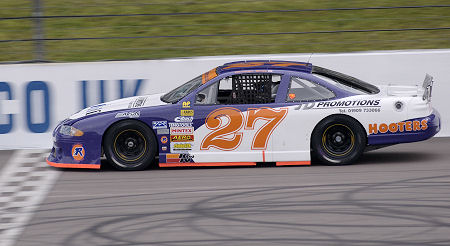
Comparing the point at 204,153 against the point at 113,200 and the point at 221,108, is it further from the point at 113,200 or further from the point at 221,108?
the point at 113,200

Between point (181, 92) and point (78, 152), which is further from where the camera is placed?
point (181, 92)

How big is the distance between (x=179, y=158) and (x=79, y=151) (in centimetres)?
131

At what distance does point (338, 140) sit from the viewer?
399 inches

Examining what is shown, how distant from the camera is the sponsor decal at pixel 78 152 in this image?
10258 mm

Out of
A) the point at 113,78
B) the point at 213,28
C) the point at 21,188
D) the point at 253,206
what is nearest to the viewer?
the point at 253,206

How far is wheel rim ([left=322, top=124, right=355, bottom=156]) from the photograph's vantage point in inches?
398

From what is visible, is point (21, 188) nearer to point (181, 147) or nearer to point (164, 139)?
point (164, 139)

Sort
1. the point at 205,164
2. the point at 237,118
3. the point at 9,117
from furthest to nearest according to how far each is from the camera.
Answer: the point at 9,117 → the point at 205,164 → the point at 237,118

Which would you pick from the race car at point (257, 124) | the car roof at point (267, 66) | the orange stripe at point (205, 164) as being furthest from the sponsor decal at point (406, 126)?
the orange stripe at point (205, 164)

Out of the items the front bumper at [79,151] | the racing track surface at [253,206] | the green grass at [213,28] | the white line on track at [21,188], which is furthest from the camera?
the green grass at [213,28]

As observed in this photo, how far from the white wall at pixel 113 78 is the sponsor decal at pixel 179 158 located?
2.45m

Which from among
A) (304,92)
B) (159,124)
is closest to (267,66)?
(304,92)

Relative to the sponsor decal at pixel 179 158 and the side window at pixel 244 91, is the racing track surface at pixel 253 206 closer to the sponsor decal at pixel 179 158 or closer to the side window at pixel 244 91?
the sponsor decal at pixel 179 158

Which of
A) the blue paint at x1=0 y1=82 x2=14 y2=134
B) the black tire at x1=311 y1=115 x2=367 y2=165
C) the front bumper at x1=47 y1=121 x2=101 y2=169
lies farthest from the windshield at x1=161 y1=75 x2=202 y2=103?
the blue paint at x1=0 y1=82 x2=14 y2=134
